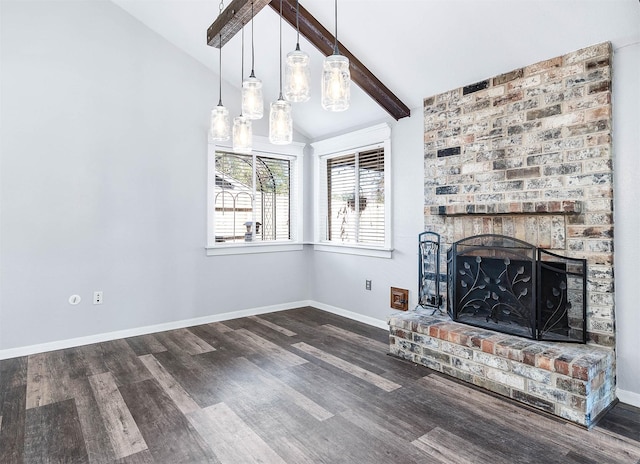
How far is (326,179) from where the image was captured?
4977 millimetres

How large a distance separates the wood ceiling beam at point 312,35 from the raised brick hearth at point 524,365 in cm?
210

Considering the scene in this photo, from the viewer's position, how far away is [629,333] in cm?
241

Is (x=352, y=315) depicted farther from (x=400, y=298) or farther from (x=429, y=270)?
(x=429, y=270)

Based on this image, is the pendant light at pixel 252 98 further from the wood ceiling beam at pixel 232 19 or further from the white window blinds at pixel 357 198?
A: the white window blinds at pixel 357 198

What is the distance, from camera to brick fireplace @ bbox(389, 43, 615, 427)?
2.33 m

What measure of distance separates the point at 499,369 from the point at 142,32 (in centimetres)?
439

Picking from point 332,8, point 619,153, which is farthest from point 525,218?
point 332,8

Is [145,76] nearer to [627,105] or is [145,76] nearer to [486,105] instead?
[486,105]

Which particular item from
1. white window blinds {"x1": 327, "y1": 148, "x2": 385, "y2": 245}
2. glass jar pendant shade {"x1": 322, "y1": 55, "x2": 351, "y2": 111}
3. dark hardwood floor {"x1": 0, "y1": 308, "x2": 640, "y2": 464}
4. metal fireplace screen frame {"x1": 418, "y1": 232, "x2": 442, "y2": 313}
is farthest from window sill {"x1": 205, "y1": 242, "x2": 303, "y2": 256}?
glass jar pendant shade {"x1": 322, "y1": 55, "x2": 351, "y2": 111}

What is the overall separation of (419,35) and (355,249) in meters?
2.30

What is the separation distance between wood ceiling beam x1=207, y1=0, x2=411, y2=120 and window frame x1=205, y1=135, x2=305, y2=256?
153 centimetres

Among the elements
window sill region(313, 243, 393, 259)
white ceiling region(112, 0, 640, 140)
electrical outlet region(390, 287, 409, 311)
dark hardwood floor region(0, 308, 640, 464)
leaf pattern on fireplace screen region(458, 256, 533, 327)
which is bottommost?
dark hardwood floor region(0, 308, 640, 464)

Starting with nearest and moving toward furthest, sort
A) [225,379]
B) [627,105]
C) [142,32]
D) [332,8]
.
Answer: [627,105]
[225,379]
[332,8]
[142,32]

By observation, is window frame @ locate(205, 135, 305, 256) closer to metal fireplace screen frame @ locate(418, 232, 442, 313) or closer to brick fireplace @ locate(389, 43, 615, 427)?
metal fireplace screen frame @ locate(418, 232, 442, 313)
